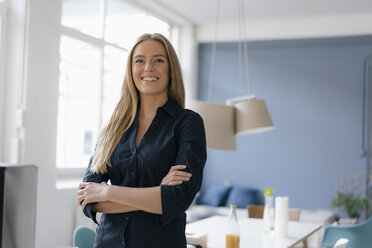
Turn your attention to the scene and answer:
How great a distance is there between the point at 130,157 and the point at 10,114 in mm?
3047

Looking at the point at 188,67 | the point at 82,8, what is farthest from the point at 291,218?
the point at 188,67

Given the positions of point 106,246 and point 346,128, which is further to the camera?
point 346,128

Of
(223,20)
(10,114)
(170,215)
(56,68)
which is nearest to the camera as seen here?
(170,215)

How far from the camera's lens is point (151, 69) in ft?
6.03

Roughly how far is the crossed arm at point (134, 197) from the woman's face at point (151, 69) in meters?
0.34

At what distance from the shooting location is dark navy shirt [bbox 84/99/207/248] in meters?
1.69

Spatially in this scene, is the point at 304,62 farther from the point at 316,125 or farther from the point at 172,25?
the point at 172,25

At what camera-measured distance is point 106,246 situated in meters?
A: 1.72

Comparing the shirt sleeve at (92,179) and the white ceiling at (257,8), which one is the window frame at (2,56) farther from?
the shirt sleeve at (92,179)

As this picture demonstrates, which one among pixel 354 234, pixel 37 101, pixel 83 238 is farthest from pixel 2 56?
pixel 354 234

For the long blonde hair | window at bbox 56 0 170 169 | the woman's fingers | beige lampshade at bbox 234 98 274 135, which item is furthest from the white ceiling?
the woman's fingers

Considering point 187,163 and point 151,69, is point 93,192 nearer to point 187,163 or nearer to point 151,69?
point 187,163

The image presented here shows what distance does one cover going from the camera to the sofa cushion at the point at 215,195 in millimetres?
7289

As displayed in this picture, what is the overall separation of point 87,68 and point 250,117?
2813 mm
